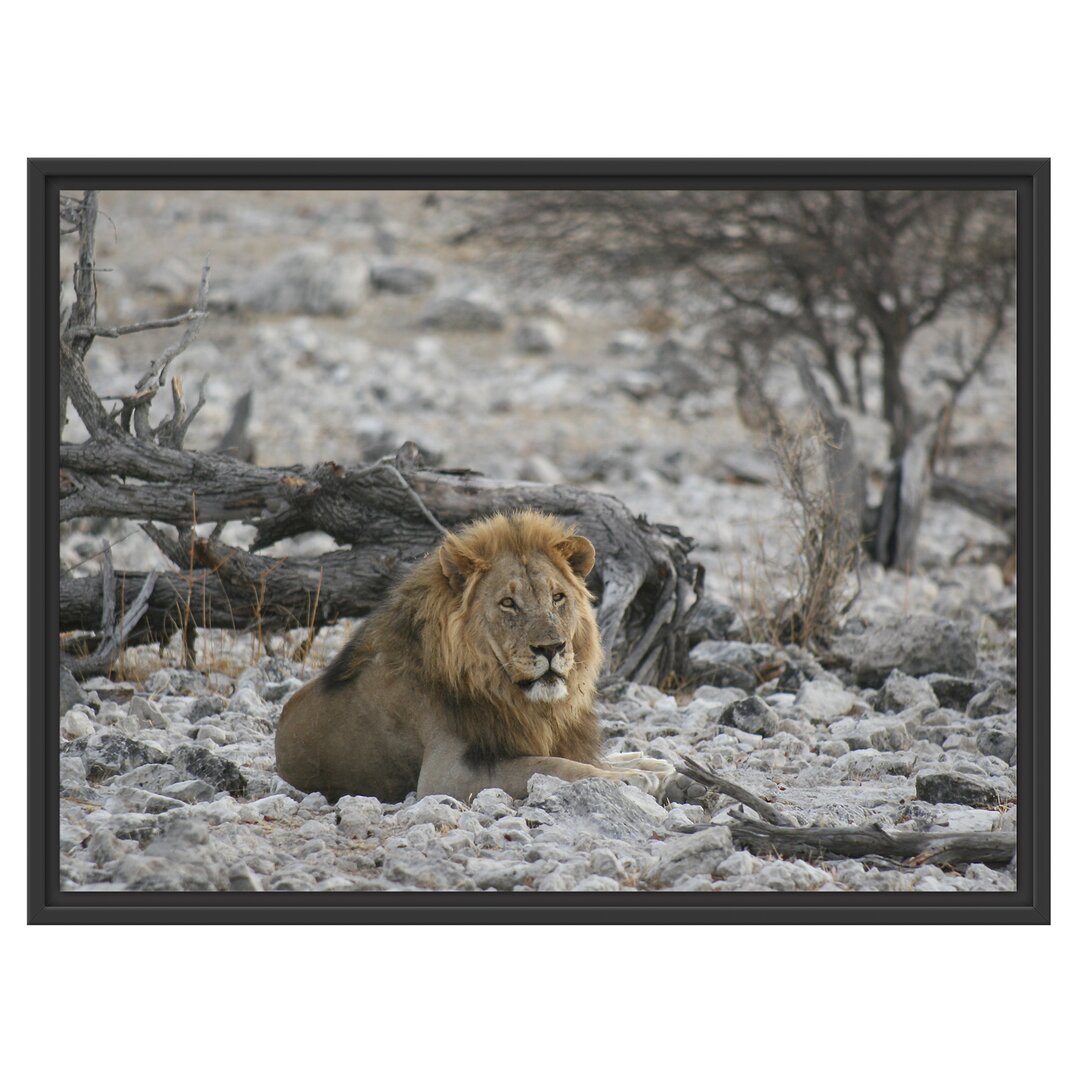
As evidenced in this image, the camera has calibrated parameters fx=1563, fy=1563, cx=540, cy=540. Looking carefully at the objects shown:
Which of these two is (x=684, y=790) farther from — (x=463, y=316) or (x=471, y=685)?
(x=463, y=316)

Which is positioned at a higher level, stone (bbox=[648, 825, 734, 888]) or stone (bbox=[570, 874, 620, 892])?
stone (bbox=[648, 825, 734, 888])

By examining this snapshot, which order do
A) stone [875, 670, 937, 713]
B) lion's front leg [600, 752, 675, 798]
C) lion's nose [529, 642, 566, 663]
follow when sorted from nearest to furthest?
lion's nose [529, 642, 566, 663] → lion's front leg [600, 752, 675, 798] → stone [875, 670, 937, 713]

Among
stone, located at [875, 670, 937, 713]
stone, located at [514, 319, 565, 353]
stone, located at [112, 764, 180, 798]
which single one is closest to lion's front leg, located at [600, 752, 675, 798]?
stone, located at [112, 764, 180, 798]

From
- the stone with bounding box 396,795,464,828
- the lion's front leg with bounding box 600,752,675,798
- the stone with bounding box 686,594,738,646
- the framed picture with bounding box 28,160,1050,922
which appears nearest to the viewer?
the framed picture with bounding box 28,160,1050,922

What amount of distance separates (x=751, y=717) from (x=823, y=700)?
53 cm

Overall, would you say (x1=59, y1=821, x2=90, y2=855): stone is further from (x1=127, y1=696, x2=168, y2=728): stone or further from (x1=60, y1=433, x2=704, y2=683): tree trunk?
(x1=60, y1=433, x2=704, y2=683): tree trunk

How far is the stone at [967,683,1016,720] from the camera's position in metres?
7.00

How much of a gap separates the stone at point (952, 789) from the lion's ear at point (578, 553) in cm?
143

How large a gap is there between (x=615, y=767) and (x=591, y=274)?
10136mm

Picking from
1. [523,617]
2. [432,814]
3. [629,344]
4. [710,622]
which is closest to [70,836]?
[432,814]

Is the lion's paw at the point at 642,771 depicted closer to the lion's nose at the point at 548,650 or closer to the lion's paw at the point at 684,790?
the lion's paw at the point at 684,790

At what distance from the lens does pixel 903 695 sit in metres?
7.13

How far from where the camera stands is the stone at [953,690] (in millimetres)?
7246

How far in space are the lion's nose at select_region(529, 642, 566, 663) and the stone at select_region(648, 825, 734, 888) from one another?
814 mm
